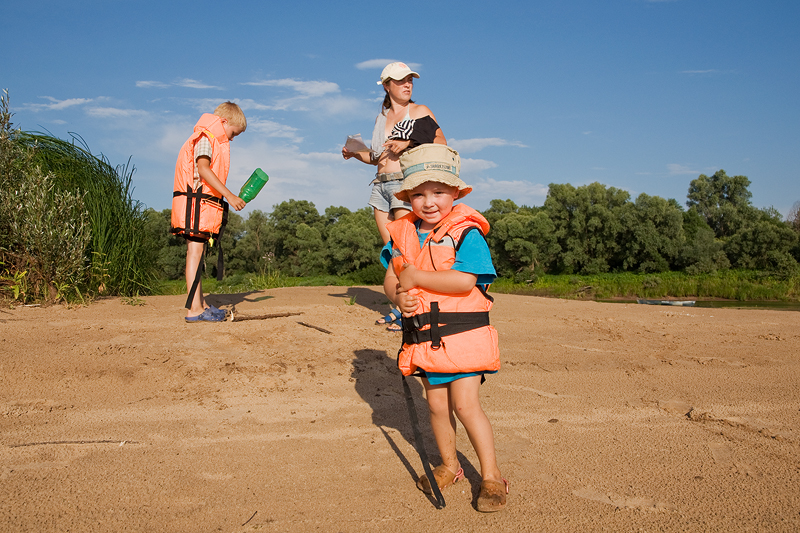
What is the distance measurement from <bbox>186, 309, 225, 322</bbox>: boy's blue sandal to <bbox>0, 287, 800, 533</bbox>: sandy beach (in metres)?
0.16

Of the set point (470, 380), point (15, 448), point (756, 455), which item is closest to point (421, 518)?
point (470, 380)

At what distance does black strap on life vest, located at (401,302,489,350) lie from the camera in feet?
8.22

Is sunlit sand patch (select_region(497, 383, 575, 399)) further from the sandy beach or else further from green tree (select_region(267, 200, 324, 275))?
green tree (select_region(267, 200, 324, 275))

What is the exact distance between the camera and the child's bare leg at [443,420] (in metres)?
2.63

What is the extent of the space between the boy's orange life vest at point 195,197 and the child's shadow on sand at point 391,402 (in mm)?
1845

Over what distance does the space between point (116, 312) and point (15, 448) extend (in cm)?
315

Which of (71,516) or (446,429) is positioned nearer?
(71,516)

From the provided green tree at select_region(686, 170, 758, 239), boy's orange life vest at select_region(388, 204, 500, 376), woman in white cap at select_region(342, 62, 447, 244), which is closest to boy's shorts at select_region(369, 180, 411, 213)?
woman in white cap at select_region(342, 62, 447, 244)

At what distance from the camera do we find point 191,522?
2291 millimetres

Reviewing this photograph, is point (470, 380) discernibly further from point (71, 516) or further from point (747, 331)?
point (747, 331)

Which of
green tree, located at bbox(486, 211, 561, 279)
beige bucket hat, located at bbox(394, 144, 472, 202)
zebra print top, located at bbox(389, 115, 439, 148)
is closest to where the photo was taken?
beige bucket hat, located at bbox(394, 144, 472, 202)

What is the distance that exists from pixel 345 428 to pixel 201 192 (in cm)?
286

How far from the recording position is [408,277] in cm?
260

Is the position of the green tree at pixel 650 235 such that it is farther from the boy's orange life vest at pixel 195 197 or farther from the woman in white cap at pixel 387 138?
the boy's orange life vest at pixel 195 197
